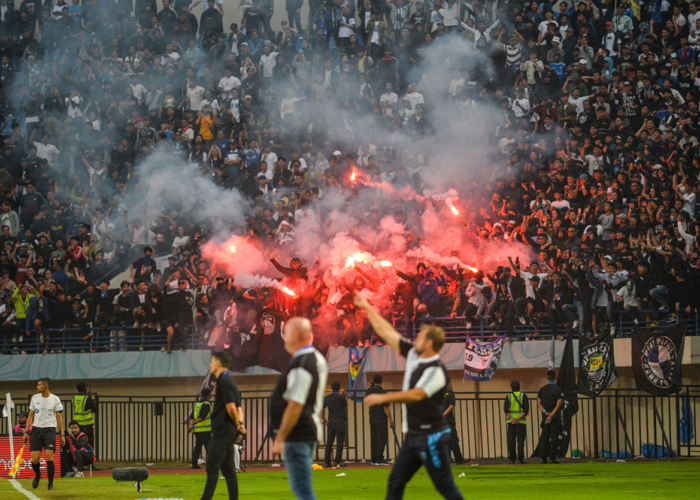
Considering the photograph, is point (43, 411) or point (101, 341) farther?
point (101, 341)

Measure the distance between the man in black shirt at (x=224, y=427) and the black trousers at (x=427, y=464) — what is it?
8.16 feet

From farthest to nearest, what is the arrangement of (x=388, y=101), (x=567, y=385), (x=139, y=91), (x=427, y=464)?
(x=139, y=91) → (x=388, y=101) → (x=567, y=385) → (x=427, y=464)

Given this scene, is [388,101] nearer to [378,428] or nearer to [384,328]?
[378,428]

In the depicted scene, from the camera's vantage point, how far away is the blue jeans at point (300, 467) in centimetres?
618

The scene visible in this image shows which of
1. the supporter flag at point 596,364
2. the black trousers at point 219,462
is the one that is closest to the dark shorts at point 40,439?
the black trousers at point 219,462

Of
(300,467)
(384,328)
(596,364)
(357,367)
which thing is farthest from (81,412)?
(300,467)

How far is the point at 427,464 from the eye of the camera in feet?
21.5

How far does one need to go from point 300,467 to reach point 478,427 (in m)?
13.8

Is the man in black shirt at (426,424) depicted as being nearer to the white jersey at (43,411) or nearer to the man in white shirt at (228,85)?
the white jersey at (43,411)

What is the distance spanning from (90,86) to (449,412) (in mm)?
16534

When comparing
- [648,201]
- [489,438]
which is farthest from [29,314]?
[648,201]

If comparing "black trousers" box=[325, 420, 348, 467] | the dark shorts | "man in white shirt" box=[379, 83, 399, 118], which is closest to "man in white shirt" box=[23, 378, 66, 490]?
the dark shorts

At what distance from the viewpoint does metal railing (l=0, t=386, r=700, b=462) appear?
17.7m

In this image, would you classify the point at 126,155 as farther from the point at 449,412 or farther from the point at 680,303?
the point at 680,303
